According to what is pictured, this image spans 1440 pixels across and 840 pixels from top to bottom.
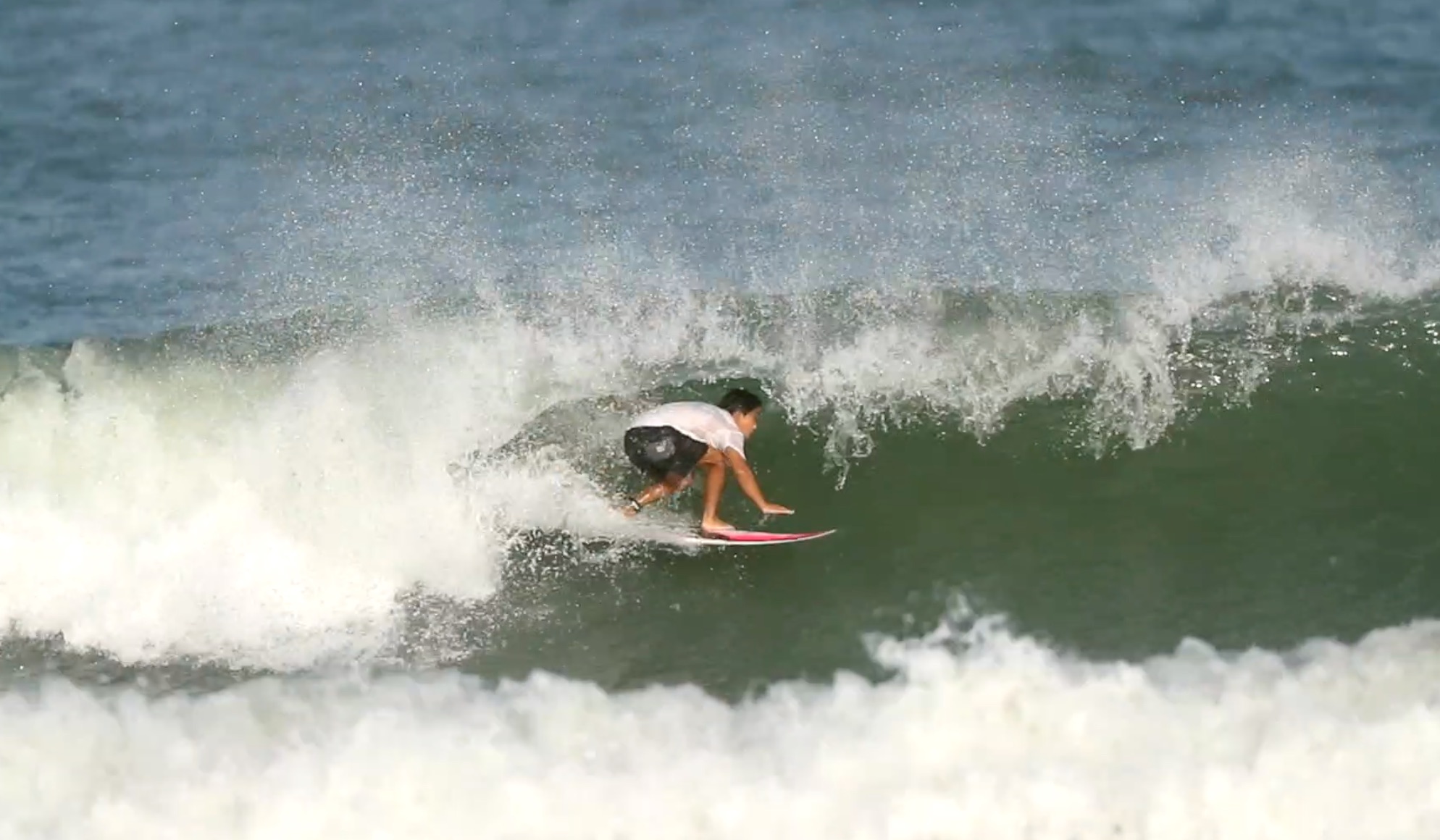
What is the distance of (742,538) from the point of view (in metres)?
10.2

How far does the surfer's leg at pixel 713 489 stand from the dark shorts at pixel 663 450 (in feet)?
0.30

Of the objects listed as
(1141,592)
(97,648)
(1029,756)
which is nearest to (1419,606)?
(1141,592)

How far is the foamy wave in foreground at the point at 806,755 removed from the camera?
8.55 metres

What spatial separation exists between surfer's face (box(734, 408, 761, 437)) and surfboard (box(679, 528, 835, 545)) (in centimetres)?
57

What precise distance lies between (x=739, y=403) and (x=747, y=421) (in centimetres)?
12

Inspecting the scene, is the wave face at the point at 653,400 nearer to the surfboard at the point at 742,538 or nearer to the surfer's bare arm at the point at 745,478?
the surfboard at the point at 742,538

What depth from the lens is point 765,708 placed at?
30.3ft

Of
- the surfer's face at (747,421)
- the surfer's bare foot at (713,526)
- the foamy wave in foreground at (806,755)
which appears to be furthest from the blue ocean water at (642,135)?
the foamy wave in foreground at (806,755)

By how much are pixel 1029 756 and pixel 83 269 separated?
9.57 meters

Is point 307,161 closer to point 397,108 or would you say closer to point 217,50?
point 397,108

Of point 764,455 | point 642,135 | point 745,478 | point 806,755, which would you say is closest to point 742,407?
point 745,478

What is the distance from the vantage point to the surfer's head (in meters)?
10.2

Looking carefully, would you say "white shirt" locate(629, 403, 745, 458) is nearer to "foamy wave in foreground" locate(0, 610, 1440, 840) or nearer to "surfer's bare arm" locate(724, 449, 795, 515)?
"surfer's bare arm" locate(724, 449, 795, 515)

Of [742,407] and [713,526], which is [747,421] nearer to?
[742,407]
